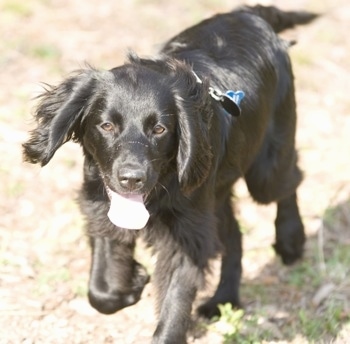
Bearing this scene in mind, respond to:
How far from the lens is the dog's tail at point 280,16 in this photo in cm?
563

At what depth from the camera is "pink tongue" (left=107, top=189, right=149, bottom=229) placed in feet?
13.2

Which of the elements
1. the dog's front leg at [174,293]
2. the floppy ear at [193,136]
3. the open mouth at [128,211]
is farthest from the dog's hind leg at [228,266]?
the open mouth at [128,211]

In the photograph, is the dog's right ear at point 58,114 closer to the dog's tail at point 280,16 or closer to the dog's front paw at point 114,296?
the dog's front paw at point 114,296

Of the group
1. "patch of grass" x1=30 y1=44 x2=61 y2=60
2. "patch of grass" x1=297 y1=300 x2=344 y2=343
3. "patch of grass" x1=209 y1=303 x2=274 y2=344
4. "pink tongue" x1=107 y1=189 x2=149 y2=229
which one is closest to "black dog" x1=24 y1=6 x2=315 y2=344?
"pink tongue" x1=107 y1=189 x2=149 y2=229

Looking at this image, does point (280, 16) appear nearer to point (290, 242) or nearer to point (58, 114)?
point (290, 242)

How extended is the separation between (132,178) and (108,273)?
104 cm

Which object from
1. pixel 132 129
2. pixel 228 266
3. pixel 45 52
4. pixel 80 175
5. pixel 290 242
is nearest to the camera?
pixel 132 129

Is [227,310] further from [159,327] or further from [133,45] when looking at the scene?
[133,45]

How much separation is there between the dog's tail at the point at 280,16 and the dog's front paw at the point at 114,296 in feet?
6.36

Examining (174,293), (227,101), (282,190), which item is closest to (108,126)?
(227,101)

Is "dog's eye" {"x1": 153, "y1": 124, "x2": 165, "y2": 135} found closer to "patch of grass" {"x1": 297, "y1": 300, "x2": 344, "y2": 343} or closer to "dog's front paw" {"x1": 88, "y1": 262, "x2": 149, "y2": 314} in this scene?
"dog's front paw" {"x1": 88, "y1": 262, "x2": 149, "y2": 314}

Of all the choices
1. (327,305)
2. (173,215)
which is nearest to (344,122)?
(327,305)

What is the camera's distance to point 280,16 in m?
5.84

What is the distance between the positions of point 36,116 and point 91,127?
311mm
